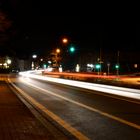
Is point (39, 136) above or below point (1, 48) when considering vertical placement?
below

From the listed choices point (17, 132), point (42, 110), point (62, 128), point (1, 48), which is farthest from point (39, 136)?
point (1, 48)

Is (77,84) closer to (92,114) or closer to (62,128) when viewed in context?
(92,114)

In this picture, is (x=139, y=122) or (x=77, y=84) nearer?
(x=139, y=122)

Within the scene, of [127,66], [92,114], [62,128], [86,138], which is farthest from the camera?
[127,66]

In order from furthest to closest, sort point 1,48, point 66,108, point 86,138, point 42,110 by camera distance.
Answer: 1. point 1,48
2. point 66,108
3. point 42,110
4. point 86,138

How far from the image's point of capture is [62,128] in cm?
1188

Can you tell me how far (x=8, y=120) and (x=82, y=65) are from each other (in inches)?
4831

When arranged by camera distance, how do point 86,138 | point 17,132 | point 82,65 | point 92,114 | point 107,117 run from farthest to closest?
point 82,65 → point 92,114 → point 107,117 → point 17,132 → point 86,138

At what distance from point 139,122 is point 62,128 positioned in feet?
9.06

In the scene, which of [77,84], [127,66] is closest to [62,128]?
[77,84]

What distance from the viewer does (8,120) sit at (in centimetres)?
1348

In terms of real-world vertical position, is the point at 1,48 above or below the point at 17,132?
above

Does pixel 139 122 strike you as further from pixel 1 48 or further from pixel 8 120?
pixel 1 48

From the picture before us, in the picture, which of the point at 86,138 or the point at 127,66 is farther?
the point at 127,66
